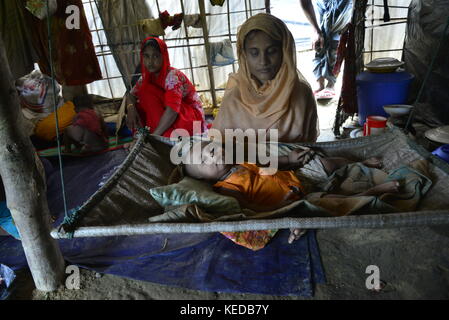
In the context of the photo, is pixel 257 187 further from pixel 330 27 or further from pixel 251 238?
pixel 330 27

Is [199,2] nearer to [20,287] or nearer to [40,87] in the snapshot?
[40,87]

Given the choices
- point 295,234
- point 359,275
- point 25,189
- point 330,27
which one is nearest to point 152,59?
point 25,189

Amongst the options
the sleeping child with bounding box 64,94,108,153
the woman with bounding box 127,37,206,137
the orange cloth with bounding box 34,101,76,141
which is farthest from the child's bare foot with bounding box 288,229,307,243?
the orange cloth with bounding box 34,101,76,141

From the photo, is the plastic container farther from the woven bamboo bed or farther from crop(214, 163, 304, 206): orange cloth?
crop(214, 163, 304, 206): orange cloth

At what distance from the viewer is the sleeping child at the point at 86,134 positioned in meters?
3.69

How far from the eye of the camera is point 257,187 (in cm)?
194

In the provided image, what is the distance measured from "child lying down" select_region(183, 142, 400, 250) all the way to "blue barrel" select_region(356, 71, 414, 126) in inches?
66.9

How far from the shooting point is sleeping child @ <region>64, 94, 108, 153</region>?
3693 mm

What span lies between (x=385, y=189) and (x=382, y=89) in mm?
2151

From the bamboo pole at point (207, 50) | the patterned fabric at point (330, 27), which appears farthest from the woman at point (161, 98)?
the patterned fabric at point (330, 27)

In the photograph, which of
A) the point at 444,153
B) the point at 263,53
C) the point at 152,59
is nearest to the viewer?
the point at 263,53

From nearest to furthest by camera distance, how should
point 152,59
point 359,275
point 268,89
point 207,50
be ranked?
point 359,275
point 268,89
point 152,59
point 207,50

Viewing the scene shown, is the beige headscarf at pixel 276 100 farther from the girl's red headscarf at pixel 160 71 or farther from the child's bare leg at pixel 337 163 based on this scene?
the girl's red headscarf at pixel 160 71

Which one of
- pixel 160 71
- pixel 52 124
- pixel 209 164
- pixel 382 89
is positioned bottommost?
pixel 52 124
